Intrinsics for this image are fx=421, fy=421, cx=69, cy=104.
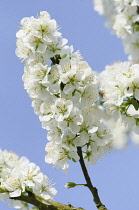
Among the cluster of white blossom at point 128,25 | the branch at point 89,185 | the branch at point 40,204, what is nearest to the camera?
the branch at point 40,204

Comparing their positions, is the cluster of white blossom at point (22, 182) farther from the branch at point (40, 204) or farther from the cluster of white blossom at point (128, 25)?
the cluster of white blossom at point (128, 25)

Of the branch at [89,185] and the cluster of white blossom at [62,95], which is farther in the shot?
the branch at [89,185]

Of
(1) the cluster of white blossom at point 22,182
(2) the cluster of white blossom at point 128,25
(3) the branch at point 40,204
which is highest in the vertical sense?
(2) the cluster of white blossom at point 128,25

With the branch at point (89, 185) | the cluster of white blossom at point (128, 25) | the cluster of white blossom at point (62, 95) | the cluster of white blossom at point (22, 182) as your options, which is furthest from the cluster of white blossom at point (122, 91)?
the cluster of white blossom at point (128, 25)

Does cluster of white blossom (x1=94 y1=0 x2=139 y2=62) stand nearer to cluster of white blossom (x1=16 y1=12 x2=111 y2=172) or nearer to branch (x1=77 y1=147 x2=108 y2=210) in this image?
cluster of white blossom (x1=16 y1=12 x2=111 y2=172)

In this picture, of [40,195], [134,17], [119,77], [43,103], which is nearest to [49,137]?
[43,103]

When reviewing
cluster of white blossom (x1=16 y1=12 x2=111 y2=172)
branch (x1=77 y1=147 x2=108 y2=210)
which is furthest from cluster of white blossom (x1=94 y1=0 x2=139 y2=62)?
branch (x1=77 y1=147 x2=108 y2=210)
